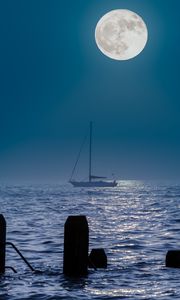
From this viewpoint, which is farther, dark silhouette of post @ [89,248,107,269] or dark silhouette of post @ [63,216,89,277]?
dark silhouette of post @ [89,248,107,269]

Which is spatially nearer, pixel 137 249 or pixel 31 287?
pixel 31 287

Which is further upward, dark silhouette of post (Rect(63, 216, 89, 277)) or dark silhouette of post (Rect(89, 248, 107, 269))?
dark silhouette of post (Rect(63, 216, 89, 277))

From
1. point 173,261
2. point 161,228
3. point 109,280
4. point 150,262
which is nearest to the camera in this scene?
point 109,280

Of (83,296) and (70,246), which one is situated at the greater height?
(70,246)

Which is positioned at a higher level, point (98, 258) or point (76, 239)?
point (76, 239)

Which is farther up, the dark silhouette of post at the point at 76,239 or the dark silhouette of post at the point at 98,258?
the dark silhouette of post at the point at 76,239

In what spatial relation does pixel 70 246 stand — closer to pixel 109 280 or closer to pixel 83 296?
pixel 83 296

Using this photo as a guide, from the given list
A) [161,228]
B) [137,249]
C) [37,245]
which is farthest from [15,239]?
[161,228]

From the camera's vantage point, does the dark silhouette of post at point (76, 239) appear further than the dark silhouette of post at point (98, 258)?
No

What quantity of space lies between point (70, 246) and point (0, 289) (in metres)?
2.61

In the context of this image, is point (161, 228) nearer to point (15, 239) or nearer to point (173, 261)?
point (15, 239)

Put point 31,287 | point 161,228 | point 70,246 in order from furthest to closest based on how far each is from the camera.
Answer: point 161,228 → point 31,287 → point 70,246

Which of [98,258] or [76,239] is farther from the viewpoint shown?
[98,258]

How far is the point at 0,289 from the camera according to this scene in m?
19.6
